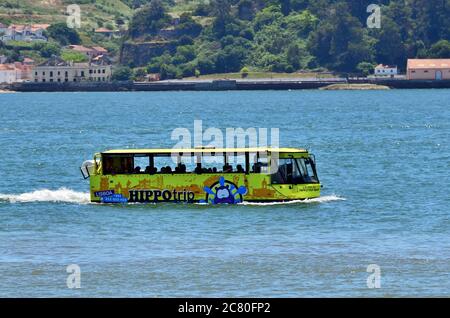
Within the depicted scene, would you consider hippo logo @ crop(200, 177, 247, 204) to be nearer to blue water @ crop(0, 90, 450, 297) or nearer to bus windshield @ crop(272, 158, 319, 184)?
blue water @ crop(0, 90, 450, 297)

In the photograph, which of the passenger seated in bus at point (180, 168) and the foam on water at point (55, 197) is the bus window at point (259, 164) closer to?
the foam on water at point (55, 197)

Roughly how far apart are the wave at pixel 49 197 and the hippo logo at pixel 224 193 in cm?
503

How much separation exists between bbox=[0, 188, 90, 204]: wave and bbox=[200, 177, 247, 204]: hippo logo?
5.03m

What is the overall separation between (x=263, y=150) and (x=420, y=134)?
193 ft

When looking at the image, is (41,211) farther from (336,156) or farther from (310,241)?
(336,156)

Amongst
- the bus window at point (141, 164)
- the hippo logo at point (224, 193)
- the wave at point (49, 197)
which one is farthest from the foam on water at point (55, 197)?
the hippo logo at point (224, 193)

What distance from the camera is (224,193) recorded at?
41594 millimetres

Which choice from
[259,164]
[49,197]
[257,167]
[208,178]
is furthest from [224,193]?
[49,197]

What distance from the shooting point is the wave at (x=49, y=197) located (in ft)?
148

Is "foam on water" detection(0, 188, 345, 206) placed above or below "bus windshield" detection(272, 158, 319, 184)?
below

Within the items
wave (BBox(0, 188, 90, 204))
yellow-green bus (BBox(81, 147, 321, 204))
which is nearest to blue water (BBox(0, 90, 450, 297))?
wave (BBox(0, 188, 90, 204))

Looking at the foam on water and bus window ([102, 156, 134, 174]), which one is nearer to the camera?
bus window ([102, 156, 134, 174])

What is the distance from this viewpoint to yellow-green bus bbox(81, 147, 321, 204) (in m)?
41.4

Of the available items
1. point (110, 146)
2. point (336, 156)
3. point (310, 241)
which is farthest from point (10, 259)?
point (110, 146)
